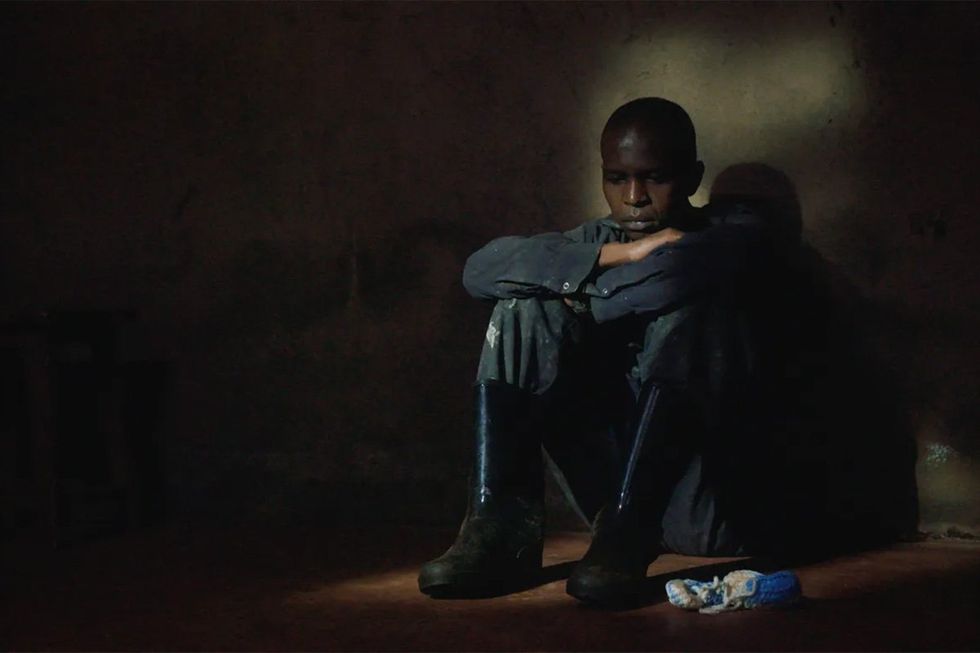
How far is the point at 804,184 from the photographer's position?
348 cm

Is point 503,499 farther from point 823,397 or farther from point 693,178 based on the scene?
point 823,397

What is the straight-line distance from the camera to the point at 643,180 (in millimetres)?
3094

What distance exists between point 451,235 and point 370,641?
162cm

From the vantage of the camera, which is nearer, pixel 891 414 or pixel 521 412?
pixel 521 412

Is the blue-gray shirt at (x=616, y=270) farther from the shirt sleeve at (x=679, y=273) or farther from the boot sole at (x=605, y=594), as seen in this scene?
the boot sole at (x=605, y=594)

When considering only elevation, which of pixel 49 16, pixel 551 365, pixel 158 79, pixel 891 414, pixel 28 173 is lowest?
pixel 891 414

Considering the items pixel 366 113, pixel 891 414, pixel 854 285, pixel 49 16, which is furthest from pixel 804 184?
pixel 49 16

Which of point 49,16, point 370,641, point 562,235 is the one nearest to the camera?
point 370,641

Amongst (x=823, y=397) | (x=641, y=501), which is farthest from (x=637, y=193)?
(x=823, y=397)

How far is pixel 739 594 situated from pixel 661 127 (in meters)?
1.19

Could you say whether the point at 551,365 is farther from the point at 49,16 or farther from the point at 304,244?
the point at 49,16

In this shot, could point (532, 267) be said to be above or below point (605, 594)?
above

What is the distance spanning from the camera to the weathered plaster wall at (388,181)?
11.2 ft

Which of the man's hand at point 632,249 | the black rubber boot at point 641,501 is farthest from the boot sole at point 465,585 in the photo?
the man's hand at point 632,249
